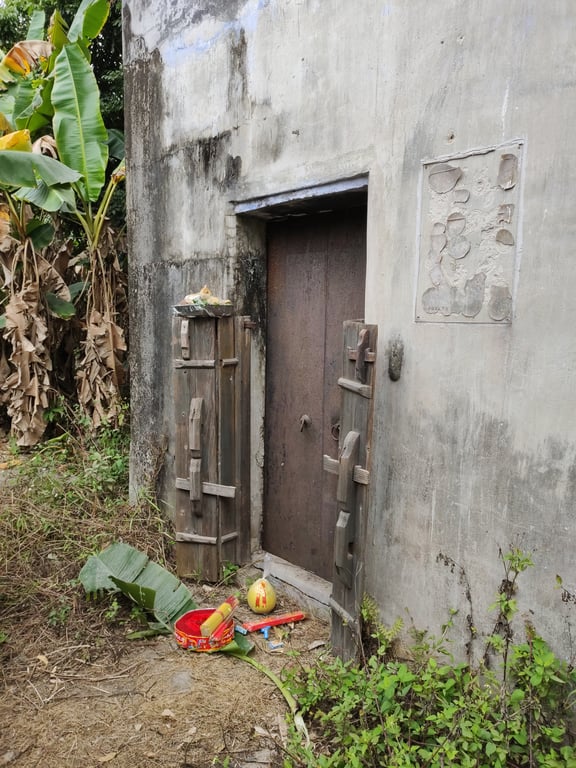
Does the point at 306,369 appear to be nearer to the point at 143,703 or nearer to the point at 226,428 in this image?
the point at 226,428

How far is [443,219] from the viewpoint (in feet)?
8.59

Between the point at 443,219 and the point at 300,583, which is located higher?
the point at 443,219

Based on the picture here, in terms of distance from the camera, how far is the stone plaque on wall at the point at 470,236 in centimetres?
239

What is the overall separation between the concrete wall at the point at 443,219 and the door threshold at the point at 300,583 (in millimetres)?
654

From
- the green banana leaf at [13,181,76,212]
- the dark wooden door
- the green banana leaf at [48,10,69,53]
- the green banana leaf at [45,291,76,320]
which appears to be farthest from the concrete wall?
the green banana leaf at [45,291,76,320]

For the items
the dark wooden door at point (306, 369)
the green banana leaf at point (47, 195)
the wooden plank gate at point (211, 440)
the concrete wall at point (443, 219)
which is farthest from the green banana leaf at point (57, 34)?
the wooden plank gate at point (211, 440)

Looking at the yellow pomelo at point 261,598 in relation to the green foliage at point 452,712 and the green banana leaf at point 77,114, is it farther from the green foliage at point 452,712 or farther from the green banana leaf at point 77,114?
the green banana leaf at point 77,114

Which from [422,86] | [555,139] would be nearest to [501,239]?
[555,139]

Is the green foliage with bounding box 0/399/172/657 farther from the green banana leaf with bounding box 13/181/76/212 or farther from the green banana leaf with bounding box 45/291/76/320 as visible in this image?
the green banana leaf with bounding box 13/181/76/212

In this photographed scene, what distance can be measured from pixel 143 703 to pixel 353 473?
162 cm

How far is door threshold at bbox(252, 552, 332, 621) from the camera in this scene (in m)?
3.55

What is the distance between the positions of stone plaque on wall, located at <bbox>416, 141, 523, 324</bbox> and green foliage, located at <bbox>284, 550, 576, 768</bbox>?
3.77 feet

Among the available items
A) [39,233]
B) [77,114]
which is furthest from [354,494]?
[39,233]

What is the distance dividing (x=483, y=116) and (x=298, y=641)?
305cm
